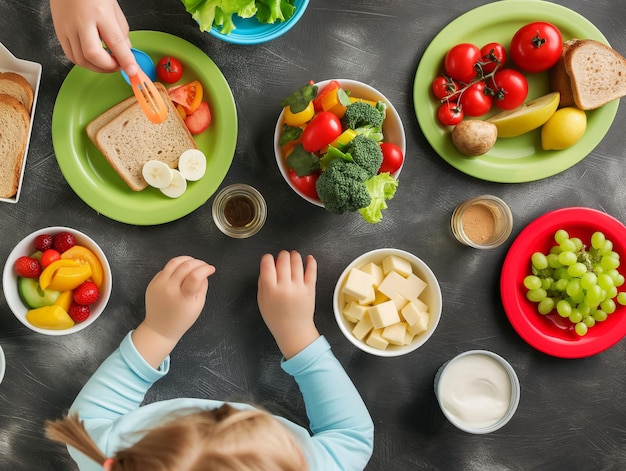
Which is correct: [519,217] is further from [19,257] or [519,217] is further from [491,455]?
[19,257]

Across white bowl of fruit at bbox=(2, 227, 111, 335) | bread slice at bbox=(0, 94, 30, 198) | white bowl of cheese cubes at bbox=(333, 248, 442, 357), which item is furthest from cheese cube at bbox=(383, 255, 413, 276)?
bread slice at bbox=(0, 94, 30, 198)

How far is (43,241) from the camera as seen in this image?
130 cm

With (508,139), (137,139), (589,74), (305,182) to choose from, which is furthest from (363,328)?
(589,74)

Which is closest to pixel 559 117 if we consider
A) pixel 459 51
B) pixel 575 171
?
pixel 575 171

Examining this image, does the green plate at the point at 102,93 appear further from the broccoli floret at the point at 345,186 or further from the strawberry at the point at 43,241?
the broccoli floret at the point at 345,186

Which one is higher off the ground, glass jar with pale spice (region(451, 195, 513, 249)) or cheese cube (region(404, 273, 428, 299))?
glass jar with pale spice (region(451, 195, 513, 249))

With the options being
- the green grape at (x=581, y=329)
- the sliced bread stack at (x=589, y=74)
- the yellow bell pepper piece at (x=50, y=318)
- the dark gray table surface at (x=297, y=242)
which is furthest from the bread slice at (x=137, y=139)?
the green grape at (x=581, y=329)

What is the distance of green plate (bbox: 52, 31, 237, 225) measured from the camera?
133 centimetres

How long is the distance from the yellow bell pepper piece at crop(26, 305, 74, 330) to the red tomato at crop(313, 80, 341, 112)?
0.76 metres

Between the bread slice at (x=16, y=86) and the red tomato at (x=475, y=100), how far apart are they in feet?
3.46

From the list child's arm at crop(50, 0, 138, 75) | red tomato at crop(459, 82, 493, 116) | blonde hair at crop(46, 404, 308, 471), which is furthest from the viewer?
red tomato at crop(459, 82, 493, 116)

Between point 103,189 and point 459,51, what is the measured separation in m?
0.93

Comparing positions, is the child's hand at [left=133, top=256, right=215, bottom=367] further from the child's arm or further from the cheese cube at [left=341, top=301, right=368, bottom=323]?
the child's arm

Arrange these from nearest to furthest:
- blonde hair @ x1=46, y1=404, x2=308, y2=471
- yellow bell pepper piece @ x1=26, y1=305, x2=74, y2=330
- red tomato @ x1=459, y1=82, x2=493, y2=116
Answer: blonde hair @ x1=46, y1=404, x2=308, y2=471 → yellow bell pepper piece @ x1=26, y1=305, x2=74, y2=330 → red tomato @ x1=459, y1=82, x2=493, y2=116
